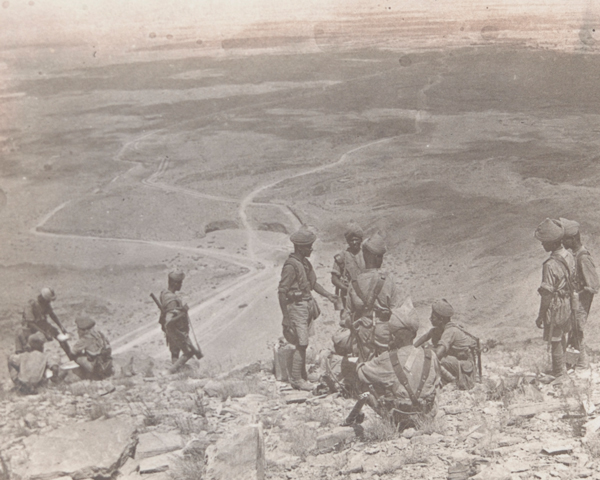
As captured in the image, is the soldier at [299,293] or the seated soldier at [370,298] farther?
the soldier at [299,293]

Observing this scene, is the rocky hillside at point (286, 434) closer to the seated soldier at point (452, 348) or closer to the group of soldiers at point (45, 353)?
the seated soldier at point (452, 348)

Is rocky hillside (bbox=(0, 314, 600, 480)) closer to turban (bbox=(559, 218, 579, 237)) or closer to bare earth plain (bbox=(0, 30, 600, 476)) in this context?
turban (bbox=(559, 218, 579, 237))

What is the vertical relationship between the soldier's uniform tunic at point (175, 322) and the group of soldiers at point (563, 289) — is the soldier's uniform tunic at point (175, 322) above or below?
below

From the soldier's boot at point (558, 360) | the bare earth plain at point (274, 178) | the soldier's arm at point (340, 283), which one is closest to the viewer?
the soldier's boot at point (558, 360)

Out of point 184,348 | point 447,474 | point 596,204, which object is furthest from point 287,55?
point 447,474

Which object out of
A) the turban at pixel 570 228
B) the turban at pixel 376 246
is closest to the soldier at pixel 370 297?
the turban at pixel 376 246

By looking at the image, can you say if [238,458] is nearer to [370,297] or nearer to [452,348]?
[370,297]

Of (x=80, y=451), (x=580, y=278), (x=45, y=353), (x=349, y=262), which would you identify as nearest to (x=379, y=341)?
(x=349, y=262)

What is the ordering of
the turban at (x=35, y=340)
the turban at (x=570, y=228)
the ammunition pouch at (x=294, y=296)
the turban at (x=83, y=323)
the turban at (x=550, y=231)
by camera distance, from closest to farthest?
the turban at (x=550, y=231) < the turban at (x=570, y=228) < the ammunition pouch at (x=294, y=296) < the turban at (x=83, y=323) < the turban at (x=35, y=340)
